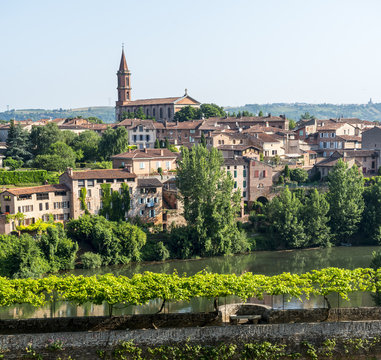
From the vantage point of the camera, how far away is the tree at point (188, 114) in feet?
321

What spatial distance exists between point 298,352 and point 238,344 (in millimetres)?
2017

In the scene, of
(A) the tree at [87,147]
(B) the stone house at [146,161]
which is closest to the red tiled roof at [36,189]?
(B) the stone house at [146,161]

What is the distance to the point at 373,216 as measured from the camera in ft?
179

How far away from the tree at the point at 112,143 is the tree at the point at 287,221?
65.7 ft

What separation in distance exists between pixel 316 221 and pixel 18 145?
3238cm

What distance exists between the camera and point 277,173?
6350 centimetres

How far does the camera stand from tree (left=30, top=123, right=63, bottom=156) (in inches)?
2638

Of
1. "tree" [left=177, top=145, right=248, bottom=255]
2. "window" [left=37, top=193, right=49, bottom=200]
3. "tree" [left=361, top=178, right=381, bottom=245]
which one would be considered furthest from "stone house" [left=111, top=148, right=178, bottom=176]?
"tree" [left=361, top=178, right=381, bottom=245]

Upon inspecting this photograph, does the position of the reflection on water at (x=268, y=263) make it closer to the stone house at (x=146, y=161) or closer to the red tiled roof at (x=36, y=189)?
the red tiled roof at (x=36, y=189)

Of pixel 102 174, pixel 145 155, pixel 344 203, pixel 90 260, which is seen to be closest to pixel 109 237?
pixel 90 260

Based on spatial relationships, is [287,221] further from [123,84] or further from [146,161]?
[123,84]

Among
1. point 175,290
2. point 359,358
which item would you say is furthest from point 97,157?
point 359,358

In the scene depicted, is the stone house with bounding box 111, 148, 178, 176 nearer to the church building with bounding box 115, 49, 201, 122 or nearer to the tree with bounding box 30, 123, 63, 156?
the tree with bounding box 30, 123, 63, 156

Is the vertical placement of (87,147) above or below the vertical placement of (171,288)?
above
